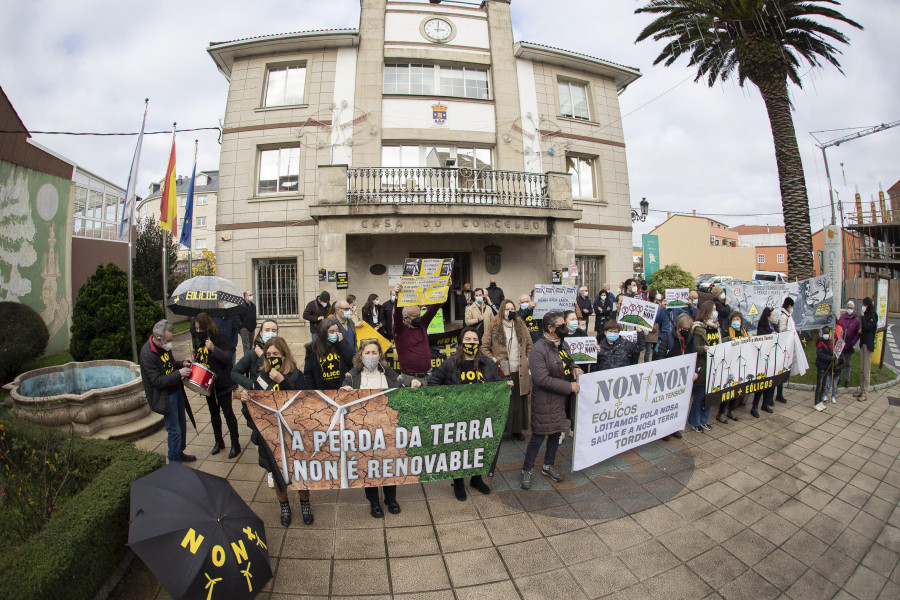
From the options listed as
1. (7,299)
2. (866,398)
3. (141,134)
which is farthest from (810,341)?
(7,299)

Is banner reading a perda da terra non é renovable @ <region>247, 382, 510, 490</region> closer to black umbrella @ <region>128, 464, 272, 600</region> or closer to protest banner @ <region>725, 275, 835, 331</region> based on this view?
black umbrella @ <region>128, 464, 272, 600</region>

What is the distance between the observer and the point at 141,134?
9.32 meters

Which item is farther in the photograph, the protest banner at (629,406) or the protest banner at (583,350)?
the protest banner at (583,350)

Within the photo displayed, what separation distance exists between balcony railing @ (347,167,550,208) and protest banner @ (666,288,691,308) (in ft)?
15.7

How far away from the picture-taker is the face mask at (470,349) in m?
4.61

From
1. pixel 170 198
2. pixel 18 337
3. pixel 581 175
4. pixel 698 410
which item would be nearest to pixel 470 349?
pixel 698 410

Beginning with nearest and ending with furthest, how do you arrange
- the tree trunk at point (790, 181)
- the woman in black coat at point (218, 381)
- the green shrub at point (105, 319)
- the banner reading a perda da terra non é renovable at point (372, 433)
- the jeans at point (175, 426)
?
1. the banner reading a perda da terra non é renovable at point (372, 433)
2. the jeans at point (175, 426)
3. the woman in black coat at point (218, 381)
4. the green shrub at point (105, 319)
5. the tree trunk at point (790, 181)

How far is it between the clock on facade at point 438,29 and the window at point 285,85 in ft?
14.8

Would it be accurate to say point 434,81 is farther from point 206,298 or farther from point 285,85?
point 206,298

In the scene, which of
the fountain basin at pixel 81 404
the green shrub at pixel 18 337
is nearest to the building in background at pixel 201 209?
the green shrub at pixel 18 337

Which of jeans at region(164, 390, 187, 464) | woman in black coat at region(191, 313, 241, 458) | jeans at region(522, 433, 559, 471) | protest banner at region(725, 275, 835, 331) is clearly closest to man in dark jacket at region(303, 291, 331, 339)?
woman in black coat at region(191, 313, 241, 458)

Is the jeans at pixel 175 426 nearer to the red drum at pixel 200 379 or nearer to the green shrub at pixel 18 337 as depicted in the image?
the red drum at pixel 200 379

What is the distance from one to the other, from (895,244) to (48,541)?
4641 centimetres

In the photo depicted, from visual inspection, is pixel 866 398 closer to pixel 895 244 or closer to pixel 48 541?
pixel 48 541
